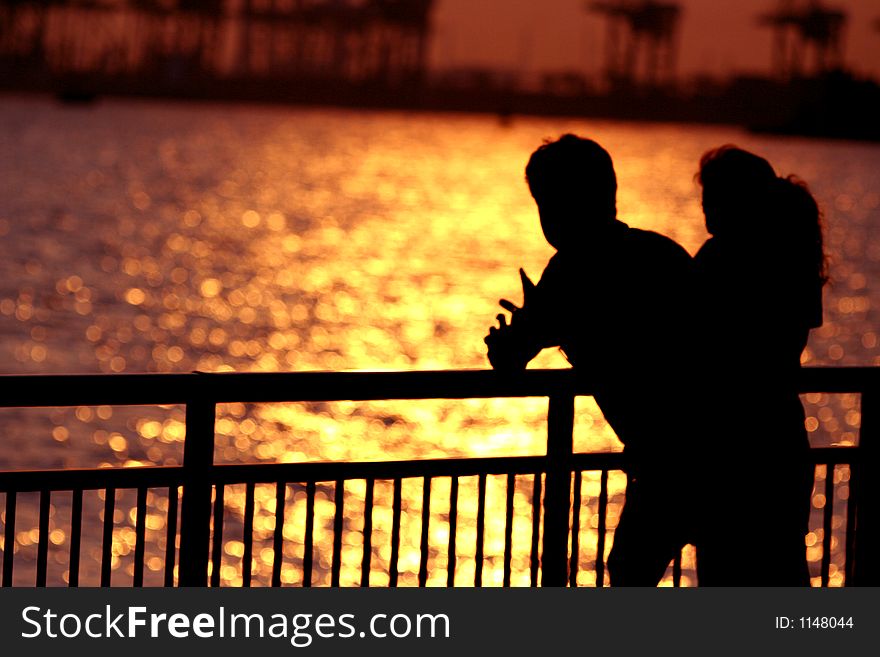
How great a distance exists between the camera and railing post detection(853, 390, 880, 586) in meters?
4.63

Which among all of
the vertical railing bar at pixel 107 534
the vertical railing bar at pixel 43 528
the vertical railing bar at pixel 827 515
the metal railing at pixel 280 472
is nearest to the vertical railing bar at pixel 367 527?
the metal railing at pixel 280 472

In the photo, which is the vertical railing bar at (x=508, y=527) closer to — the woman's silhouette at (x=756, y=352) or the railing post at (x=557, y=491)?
the railing post at (x=557, y=491)

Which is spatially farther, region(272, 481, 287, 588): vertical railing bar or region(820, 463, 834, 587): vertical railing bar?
region(820, 463, 834, 587): vertical railing bar

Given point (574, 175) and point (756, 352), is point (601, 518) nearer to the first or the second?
point (756, 352)

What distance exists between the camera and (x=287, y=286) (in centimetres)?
4644

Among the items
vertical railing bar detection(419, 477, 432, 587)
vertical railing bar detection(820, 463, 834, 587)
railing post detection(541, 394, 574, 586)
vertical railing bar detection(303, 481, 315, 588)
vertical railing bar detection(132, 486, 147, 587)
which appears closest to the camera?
vertical railing bar detection(132, 486, 147, 587)

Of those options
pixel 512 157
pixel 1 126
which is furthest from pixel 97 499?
pixel 1 126

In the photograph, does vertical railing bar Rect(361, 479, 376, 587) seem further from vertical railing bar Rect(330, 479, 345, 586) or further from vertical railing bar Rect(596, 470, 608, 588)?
vertical railing bar Rect(596, 470, 608, 588)

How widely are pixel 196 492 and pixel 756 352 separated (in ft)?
4.27

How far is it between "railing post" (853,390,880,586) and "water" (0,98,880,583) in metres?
0.87

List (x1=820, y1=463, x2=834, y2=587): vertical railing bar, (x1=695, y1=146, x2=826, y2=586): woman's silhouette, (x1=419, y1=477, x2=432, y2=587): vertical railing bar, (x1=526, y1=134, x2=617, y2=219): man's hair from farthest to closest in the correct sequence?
(x1=820, y1=463, x2=834, y2=587): vertical railing bar
(x1=419, y1=477, x2=432, y2=587): vertical railing bar
(x1=695, y1=146, x2=826, y2=586): woman's silhouette
(x1=526, y1=134, x2=617, y2=219): man's hair

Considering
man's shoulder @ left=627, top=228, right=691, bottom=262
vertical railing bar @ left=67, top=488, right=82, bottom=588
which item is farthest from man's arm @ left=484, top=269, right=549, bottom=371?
vertical railing bar @ left=67, top=488, right=82, bottom=588

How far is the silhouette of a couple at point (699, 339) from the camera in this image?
347 cm
